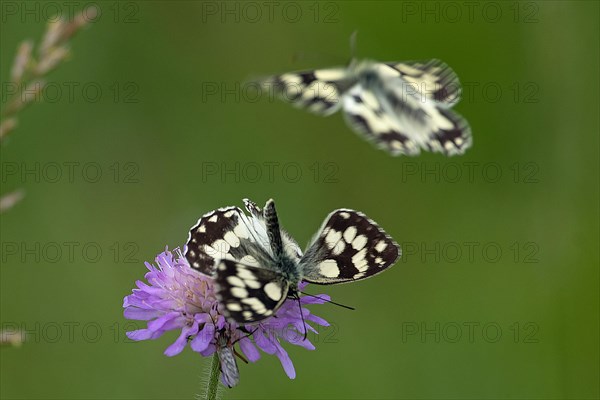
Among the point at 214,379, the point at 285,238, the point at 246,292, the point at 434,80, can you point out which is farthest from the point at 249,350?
the point at 434,80

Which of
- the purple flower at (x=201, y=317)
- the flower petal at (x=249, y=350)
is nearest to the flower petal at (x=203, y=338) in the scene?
the purple flower at (x=201, y=317)

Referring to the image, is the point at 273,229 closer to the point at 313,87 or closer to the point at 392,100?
the point at 313,87

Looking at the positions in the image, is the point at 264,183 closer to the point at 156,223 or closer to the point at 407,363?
the point at 156,223

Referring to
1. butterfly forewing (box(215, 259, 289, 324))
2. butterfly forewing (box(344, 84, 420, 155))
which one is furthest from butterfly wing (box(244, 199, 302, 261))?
butterfly forewing (box(344, 84, 420, 155))

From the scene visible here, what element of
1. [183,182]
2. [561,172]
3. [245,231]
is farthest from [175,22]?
[245,231]

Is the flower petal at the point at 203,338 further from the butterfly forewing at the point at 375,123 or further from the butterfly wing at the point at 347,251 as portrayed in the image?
the butterfly forewing at the point at 375,123

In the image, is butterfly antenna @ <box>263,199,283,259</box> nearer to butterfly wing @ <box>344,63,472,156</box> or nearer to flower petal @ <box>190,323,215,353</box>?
flower petal @ <box>190,323,215,353</box>
